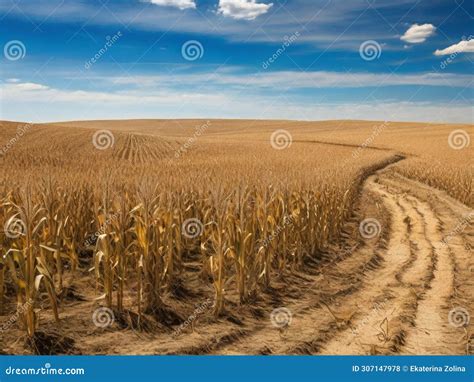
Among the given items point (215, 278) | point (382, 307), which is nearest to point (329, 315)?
point (382, 307)

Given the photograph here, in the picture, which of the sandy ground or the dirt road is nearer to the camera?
the sandy ground

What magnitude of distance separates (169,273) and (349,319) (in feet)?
7.70

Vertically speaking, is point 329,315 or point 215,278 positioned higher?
point 215,278

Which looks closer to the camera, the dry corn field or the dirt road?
the dry corn field

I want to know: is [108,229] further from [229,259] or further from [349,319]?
[349,319]

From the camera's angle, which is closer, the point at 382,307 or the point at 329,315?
the point at 329,315

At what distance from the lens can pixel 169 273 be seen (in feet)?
18.6

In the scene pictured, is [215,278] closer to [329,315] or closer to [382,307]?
[329,315]

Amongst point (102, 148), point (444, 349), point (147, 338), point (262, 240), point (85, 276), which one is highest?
point (102, 148)

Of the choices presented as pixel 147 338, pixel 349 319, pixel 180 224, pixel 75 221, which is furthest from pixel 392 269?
pixel 75 221

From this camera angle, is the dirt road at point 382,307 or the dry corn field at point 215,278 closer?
the dry corn field at point 215,278

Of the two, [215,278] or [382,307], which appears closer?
[215,278]

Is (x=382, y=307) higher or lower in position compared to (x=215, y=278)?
lower

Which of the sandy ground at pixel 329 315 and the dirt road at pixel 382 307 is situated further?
the dirt road at pixel 382 307
